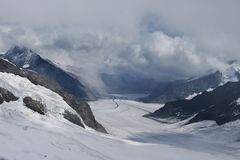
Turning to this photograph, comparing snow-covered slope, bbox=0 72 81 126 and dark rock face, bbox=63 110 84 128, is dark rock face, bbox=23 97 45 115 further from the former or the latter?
dark rock face, bbox=63 110 84 128

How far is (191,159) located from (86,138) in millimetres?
27834

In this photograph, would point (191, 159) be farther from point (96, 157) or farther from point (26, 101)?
point (26, 101)

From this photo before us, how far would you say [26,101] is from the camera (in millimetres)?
153000

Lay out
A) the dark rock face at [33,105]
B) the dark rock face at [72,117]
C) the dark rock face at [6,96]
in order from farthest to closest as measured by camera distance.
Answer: the dark rock face at [72,117]
the dark rock face at [33,105]
the dark rock face at [6,96]

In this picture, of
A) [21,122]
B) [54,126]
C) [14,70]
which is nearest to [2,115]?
[21,122]

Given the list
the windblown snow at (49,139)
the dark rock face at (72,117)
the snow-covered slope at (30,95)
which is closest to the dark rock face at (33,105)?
the snow-covered slope at (30,95)

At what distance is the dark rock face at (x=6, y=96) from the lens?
148m

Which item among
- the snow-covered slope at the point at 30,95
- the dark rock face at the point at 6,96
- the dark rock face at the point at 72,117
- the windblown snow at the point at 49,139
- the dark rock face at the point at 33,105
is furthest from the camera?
the dark rock face at the point at 72,117

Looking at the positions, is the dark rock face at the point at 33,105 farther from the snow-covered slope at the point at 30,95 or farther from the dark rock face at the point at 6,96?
the dark rock face at the point at 6,96

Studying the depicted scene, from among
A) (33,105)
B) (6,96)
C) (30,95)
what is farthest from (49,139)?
(30,95)

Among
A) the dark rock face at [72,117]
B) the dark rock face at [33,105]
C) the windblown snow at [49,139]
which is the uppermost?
the dark rock face at [72,117]

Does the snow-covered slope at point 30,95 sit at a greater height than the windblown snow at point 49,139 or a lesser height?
greater

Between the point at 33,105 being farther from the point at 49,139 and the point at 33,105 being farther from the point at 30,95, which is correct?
the point at 49,139

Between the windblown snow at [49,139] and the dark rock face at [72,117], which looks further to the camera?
the dark rock face at [72,117]
